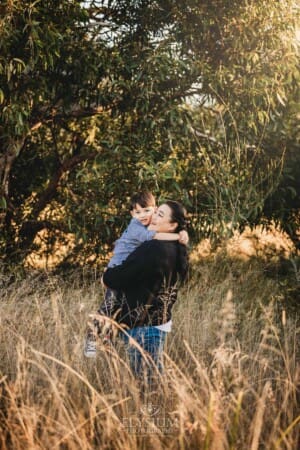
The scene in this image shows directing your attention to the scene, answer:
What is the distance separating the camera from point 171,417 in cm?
326

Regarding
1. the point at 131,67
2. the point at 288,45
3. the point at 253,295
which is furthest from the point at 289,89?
the point at 253,295

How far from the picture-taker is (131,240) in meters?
4.16

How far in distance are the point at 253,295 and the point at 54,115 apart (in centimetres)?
338

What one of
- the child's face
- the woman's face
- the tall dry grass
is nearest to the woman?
the woman's face

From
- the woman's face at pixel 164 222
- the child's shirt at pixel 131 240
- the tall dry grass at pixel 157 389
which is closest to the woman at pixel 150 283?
the woman's face at pixel 164 222

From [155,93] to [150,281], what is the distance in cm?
337

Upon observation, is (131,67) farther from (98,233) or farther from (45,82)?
(98,233)

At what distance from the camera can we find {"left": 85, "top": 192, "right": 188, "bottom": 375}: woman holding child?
11.5 ft

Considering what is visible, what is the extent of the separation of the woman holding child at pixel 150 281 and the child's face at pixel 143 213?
0.51 metres

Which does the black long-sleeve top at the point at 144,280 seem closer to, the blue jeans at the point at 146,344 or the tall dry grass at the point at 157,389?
the blue jeans at the point at 146,344

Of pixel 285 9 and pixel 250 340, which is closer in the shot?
pixel 250 340

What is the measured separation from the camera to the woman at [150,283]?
3.50m

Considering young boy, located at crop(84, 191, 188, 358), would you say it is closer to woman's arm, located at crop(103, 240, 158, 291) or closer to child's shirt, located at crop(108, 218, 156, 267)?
child's shirt, located at crop(108, 218, 156, 267)

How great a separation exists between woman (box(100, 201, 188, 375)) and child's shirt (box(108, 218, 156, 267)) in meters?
0.37
